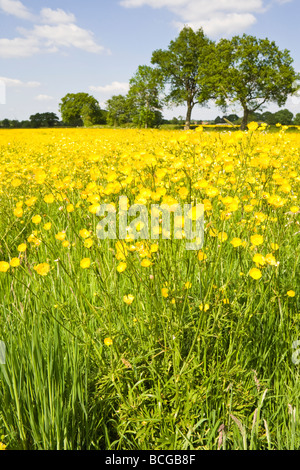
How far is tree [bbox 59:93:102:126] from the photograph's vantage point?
213 feet

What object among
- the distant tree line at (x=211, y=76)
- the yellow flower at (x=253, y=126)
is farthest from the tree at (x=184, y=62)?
the yellow flower at (x=253, y=126)

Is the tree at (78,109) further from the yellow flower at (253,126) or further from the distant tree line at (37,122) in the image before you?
the yellow flower at (253,126)

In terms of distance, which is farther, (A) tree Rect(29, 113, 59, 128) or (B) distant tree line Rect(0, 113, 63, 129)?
(A) tree Rect(29, 113, 59, 128)

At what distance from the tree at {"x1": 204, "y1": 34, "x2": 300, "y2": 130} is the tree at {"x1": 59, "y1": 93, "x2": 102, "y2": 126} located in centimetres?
3768

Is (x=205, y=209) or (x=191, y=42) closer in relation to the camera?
(x=205, y=209)

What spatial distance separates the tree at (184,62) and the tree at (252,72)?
17.2 ft

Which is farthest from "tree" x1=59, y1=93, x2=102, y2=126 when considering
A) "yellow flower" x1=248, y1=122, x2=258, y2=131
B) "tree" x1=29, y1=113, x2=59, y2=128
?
"yellow flower" x1=248, y1=122, x2=258, y2=131

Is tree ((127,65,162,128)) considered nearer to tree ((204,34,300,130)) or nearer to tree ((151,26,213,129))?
tree ((151,26,213,129))

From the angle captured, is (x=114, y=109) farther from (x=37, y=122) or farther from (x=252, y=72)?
(x=252, y=72)
